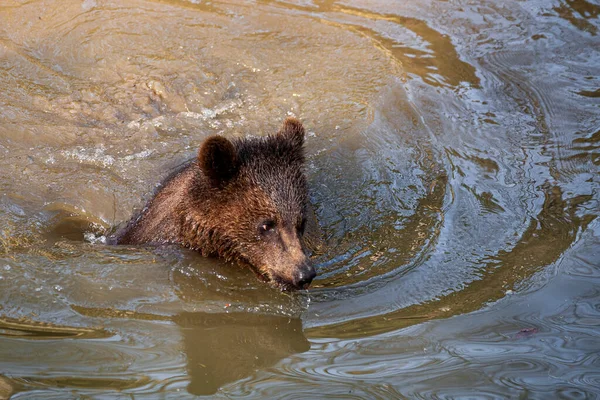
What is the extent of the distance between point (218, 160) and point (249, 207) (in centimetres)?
48

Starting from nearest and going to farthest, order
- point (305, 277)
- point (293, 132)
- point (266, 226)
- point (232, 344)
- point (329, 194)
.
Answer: point (232, 344), point (305, 277), point (266, 226), point (293, 132), point (329, 194)

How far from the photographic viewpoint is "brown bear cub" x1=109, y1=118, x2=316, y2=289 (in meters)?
5.65

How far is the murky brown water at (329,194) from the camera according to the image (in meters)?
4.51

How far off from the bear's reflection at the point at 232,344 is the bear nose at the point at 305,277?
28cm

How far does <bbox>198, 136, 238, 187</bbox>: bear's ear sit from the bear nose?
1.15 metres

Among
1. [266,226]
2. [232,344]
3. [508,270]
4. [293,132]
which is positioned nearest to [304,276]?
[266,226]

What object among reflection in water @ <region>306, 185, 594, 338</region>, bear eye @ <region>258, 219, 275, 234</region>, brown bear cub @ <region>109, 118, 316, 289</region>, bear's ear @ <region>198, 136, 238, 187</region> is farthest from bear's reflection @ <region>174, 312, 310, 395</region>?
bear's ear @ <region>198, 136, 238, 187</region>

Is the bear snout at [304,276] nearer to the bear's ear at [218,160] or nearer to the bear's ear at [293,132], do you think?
the bear's ear at [218,160]

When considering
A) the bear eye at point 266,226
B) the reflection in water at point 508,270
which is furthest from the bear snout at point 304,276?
the bear eye at point 266,226

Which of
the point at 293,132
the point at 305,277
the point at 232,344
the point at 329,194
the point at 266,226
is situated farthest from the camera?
the point at 329,194

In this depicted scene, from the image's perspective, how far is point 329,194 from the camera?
25.1 ft

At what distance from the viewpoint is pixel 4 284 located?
207 inches

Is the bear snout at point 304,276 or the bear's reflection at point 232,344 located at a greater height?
the bear snout at point 304,276

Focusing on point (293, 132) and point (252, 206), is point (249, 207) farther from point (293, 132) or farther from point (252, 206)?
point (293, 132)
